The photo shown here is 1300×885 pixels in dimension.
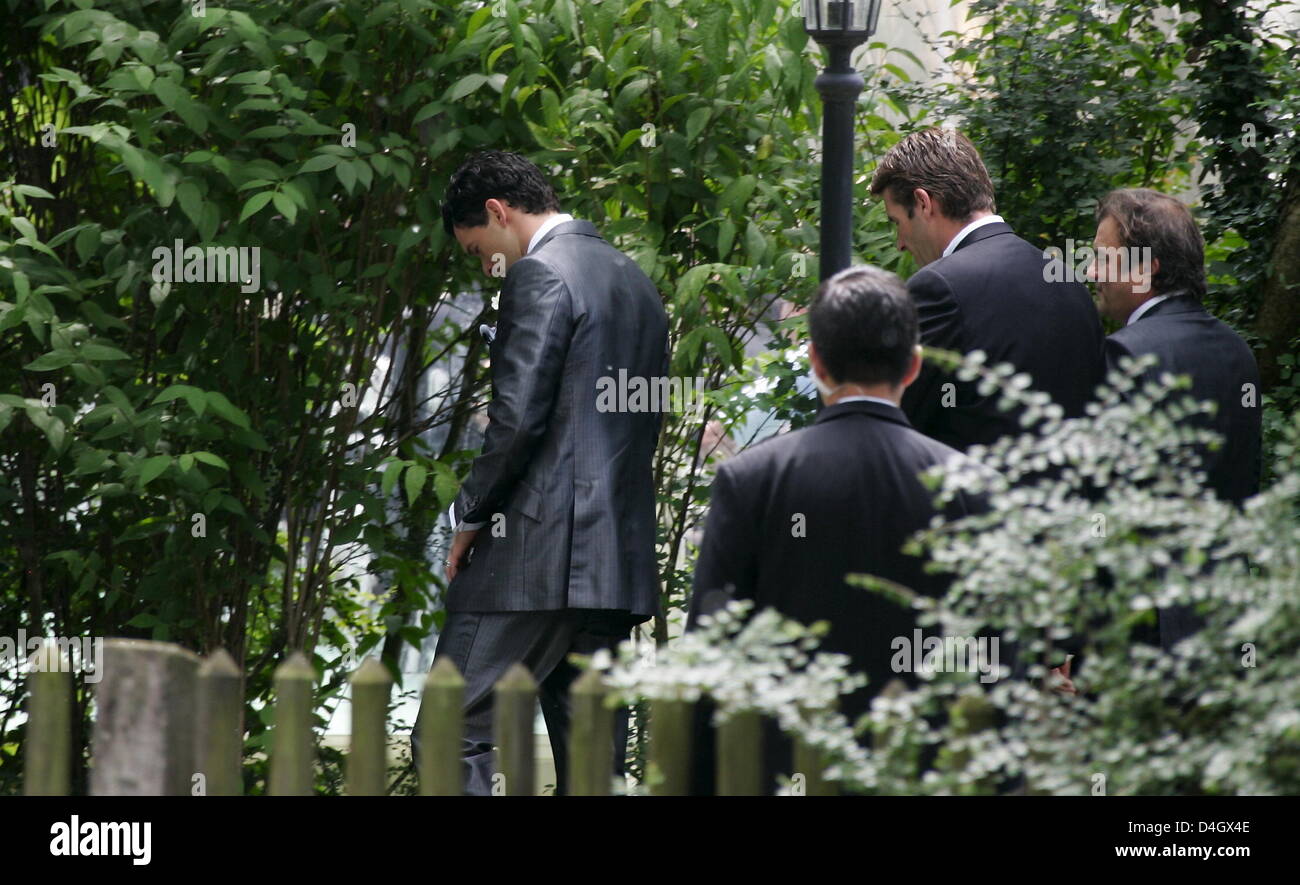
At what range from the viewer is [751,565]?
2.94 m

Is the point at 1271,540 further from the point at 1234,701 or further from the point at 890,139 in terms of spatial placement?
the point at 890,139

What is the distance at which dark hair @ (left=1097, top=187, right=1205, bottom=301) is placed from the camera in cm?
401

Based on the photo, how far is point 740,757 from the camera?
247 centimetres

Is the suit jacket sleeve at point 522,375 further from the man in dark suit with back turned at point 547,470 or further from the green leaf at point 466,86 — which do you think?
the green leaf at point 466,86

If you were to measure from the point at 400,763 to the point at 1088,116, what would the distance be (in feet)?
Result: 11.8

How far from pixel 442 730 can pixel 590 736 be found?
0.23 m

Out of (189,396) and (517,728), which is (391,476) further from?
(517,728)

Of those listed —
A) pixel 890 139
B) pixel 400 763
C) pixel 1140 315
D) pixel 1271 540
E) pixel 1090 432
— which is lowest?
pixel 400 763

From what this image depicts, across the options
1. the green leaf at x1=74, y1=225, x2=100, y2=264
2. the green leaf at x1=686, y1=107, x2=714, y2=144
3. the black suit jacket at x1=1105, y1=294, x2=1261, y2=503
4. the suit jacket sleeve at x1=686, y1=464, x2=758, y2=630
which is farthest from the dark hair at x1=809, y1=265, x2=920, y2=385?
the green leaf at x1=74, y1=225, x2=100, y2=264

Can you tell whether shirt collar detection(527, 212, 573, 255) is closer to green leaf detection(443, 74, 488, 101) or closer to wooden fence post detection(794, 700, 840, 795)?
green leaf detection(443, 74, 488, 101)

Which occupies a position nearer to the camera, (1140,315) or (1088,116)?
(1140,315)

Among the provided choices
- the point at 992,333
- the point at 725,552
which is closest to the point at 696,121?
the point at 992,333

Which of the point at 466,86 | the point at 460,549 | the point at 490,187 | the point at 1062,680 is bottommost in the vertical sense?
the point at 1062,680
